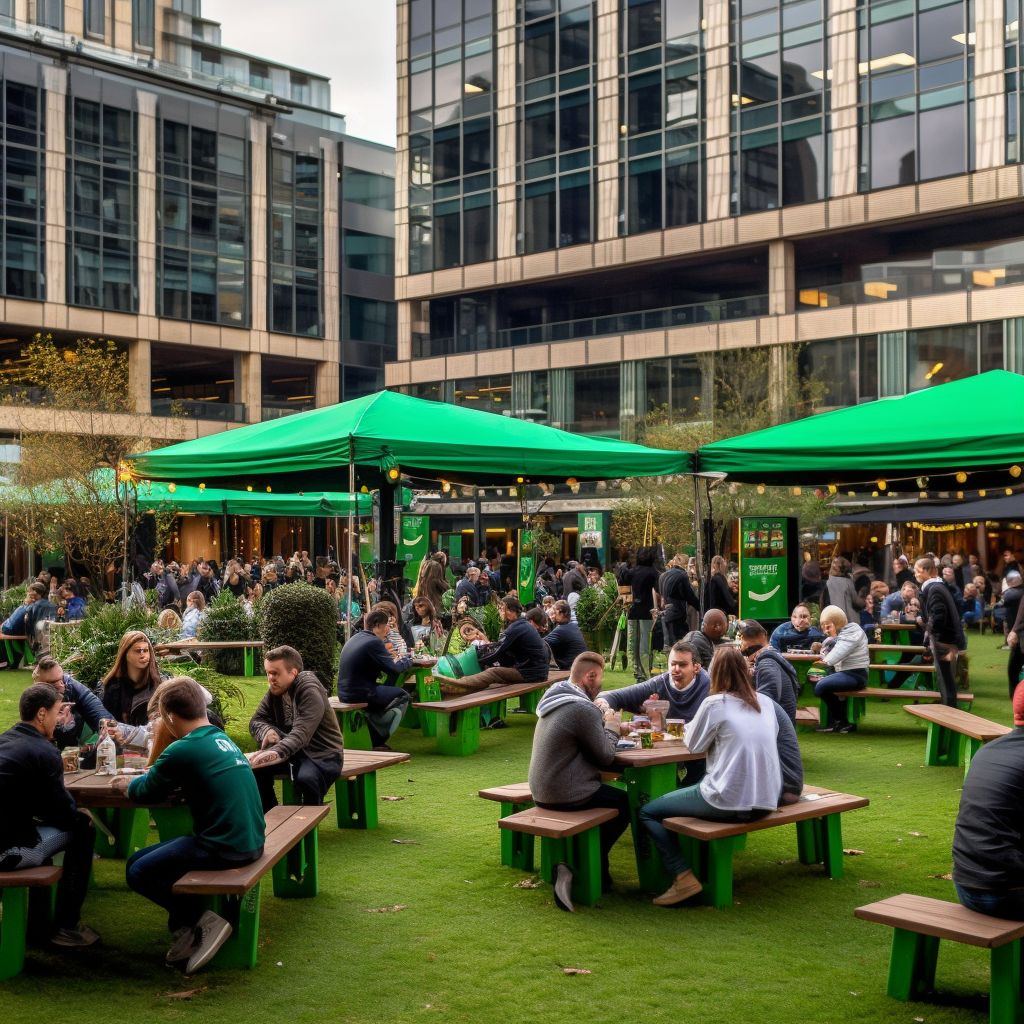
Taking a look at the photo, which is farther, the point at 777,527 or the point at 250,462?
the point at 777,527

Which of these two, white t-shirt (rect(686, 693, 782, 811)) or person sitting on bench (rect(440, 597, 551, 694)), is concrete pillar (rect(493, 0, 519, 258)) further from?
white t-shirt (rect(686, 693, 782, 811))

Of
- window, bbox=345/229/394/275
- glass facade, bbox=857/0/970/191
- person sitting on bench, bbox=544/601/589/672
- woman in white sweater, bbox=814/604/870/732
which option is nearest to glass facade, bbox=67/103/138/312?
window, bbox=345/229/394/275

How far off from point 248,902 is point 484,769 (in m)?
5.32

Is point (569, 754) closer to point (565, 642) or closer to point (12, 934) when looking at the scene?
point (12, 934)

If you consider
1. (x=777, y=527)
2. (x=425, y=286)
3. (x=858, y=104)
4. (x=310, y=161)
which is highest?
(x=310, y=161)

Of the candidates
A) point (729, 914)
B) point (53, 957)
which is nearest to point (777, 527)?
point (729, 914)

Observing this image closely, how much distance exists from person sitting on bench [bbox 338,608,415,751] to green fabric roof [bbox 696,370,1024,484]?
13.1 feet

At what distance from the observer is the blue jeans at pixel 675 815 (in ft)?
22.2

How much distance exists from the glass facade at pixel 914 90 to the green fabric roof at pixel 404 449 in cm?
3014

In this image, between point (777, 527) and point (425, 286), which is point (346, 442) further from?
point (425, 286)

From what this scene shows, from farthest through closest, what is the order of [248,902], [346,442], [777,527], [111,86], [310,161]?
[310,161] → [111,86] → [777,527] → [346,442] → [248,902]

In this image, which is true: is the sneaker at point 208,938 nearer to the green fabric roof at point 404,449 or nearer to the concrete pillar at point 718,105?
the green fabric roof at point 404,449

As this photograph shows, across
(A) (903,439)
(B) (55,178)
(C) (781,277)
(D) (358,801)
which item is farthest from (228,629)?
(B) (55,178)

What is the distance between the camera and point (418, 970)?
19.1ft
